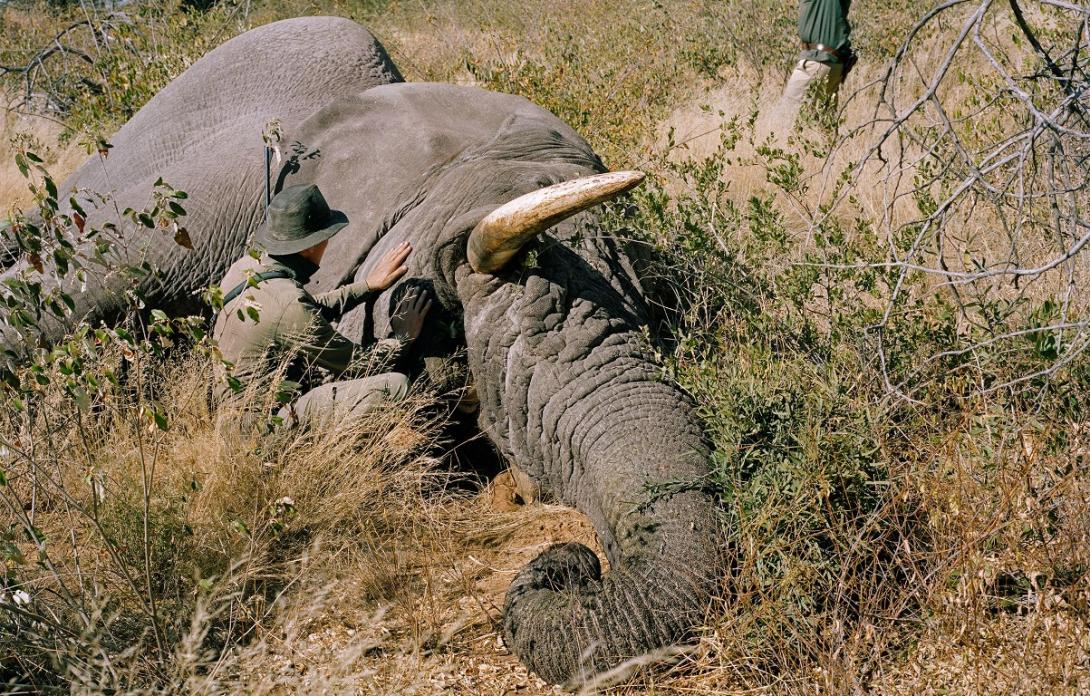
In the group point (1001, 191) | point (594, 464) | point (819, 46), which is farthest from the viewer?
point (819, 46)

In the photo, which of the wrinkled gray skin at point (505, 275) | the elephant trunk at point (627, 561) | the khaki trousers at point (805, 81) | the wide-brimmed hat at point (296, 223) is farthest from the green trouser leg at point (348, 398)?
the khaki trousers at point (805, 81)

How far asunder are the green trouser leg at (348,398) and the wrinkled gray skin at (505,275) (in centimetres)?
32

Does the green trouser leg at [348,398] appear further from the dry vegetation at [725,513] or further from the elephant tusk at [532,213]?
the elephant tusk at [532,213]

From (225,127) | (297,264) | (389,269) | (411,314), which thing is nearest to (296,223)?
(297,264)

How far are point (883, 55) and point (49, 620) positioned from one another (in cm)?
1043

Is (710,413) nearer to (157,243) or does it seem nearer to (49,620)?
(49,620)

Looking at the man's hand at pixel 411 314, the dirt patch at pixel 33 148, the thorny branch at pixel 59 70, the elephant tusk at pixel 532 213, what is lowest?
the dirt patch at pixel 33 148

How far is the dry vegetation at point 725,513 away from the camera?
3969mm

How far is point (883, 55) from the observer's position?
39.6ft

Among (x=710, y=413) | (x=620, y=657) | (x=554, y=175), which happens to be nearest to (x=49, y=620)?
(x=620, y=657)

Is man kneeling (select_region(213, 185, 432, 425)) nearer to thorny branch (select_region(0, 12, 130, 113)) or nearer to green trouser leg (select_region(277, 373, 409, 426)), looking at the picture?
green trouser leg (select_region(277, 373, 409, 426))

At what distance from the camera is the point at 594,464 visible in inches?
187

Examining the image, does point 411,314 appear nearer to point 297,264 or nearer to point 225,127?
point 297,264

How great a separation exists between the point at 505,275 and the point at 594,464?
110 cm
